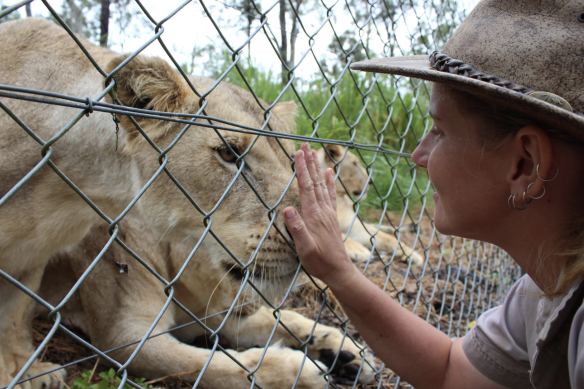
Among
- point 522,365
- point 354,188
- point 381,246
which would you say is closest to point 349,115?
point 354,188

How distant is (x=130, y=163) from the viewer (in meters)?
1.89

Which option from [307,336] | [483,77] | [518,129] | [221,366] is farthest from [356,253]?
[483,77]

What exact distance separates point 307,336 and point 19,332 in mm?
1519

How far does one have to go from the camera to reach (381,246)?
5.09 metres

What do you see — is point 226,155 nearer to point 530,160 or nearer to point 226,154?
point 226,154

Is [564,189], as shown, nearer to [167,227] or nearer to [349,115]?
[167,227]

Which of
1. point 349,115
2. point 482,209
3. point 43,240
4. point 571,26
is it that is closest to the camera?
point 571,26

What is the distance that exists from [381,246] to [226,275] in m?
3.46

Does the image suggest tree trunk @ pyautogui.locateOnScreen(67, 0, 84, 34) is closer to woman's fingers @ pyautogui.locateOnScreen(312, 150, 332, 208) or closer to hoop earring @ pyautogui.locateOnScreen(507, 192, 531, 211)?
woman's fingers @ pyautogui.locateOnScreen(312, 150, 332, 208)

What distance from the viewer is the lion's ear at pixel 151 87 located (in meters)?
1.64

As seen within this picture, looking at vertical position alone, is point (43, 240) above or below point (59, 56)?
below

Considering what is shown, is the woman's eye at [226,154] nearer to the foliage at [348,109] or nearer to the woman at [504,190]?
the woman at [504,190]

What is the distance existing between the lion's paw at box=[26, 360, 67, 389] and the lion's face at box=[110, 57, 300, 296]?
89 centimetres

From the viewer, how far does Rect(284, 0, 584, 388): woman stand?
107 cm
